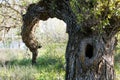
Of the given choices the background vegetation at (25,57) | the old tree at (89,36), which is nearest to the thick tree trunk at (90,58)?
the old tree at (89,36)

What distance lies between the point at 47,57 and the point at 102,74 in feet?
31.9

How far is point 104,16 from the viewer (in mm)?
6844

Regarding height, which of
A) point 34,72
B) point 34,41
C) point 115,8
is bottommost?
point 34,72

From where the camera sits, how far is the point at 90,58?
7590mm

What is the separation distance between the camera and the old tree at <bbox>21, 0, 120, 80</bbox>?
22.4 feet

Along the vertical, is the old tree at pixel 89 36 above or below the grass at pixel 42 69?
above

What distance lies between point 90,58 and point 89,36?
0.48 metres

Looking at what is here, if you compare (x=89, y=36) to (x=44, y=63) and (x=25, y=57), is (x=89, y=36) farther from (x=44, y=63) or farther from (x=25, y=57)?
(x=25, y=57)

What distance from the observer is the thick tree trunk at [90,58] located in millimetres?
7539

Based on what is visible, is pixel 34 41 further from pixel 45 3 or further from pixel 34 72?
pixel 45 3

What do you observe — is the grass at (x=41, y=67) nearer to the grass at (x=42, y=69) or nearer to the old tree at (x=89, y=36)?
the grass at (x=42, y=69)

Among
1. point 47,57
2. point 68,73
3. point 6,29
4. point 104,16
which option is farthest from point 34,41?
point 104,16

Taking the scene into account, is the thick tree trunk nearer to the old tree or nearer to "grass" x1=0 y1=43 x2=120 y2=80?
the old tree

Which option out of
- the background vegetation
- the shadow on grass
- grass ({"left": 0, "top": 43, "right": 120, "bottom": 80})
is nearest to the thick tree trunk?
the background vegetation
